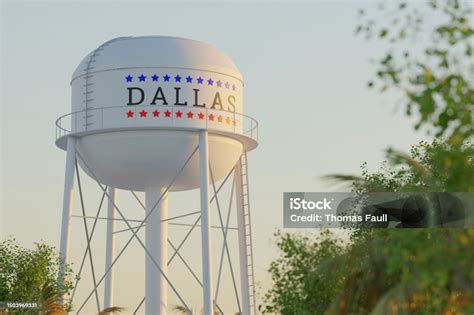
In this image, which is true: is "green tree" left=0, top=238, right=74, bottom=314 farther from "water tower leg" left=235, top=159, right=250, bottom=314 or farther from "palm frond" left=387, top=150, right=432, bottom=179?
"palm frond" left=387, top=150, right=432, bottom=179

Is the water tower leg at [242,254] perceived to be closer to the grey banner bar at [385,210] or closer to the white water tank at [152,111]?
the white water tank at [152,111]

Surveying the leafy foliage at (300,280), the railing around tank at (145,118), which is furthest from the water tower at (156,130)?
the leafy foliage at (300,280)

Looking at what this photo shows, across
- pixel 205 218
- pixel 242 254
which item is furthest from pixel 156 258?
pixel 242 254

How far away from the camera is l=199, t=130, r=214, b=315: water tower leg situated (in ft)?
117

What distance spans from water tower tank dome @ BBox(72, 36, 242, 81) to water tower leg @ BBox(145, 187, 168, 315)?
4825mm

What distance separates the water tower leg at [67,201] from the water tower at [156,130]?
35 mm

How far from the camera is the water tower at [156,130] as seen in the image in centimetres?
3581

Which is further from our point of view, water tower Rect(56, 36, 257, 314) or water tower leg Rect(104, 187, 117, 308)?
water tower leg Rect(104, 187, 117, 308)

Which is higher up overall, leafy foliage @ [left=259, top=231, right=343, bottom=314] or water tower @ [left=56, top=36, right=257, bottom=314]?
water tower @ [left=56, top=36, right=257, bottom=314]

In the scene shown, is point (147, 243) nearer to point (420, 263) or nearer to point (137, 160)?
point (137, 160)

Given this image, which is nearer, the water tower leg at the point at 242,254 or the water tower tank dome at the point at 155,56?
the water tower tank dome at the point at 155,56

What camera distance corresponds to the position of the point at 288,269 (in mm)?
20688

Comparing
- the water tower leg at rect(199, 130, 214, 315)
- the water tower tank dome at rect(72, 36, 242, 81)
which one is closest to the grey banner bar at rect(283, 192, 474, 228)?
the water tower leg at rect(199, 130, 214, 315)

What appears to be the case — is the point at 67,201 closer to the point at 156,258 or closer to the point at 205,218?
the point at 156,258
